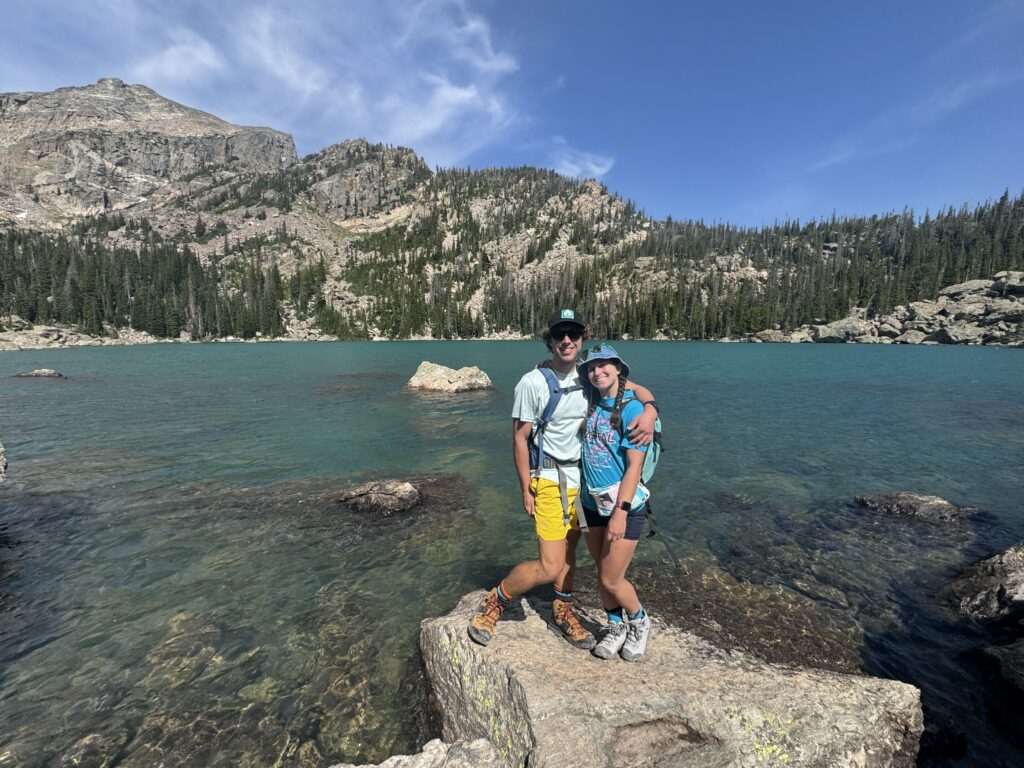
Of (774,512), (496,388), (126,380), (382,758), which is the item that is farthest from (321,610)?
(126,380)

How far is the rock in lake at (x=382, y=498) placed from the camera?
11.9 meters

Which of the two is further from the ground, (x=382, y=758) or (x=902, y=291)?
(x=902, y=291)

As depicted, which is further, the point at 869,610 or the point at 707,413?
the point at 707,413

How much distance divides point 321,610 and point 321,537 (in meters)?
2.91

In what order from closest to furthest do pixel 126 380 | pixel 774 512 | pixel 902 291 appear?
pixel 774 512
pixel 126 380
pixel 902 291

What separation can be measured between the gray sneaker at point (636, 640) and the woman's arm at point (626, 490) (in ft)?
4.62

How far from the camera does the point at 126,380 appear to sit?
40.2m

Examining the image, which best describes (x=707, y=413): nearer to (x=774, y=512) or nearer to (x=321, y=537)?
(x=774, y=512)

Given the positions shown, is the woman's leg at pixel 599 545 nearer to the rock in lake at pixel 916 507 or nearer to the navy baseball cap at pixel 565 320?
the navy baseball cap at pixel 565 320

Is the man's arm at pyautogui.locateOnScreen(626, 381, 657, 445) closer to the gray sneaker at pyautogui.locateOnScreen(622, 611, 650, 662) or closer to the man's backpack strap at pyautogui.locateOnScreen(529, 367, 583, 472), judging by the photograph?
the man's backpack strap at pyautogui.locateOnScreen(529, 367, 583, 472)

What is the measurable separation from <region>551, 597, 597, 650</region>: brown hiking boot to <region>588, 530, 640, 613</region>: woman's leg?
654 mm

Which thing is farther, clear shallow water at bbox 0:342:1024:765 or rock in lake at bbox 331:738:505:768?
clear shallow water at bbox 0:342:1024:765

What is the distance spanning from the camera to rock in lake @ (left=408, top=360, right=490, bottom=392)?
34750mm

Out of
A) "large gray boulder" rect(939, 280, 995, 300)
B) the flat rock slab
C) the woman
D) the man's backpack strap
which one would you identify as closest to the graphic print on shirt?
the woman
